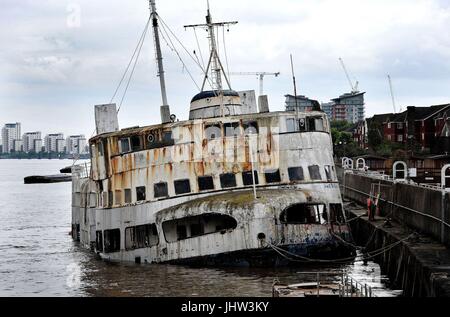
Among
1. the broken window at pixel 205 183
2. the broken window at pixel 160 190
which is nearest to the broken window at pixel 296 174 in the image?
the broken window at pixel 205 183

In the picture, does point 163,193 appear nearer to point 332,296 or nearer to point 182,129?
point 182,129

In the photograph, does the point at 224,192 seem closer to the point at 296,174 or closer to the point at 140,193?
the point at 296,174

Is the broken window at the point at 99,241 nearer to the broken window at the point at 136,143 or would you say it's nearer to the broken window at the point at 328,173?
the broken window at the point at 136,143

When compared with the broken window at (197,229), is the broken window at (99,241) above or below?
below

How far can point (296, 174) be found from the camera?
34.3 metres

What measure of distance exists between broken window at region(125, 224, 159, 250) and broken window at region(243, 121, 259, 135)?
566 cm

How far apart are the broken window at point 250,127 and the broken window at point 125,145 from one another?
5224 mm

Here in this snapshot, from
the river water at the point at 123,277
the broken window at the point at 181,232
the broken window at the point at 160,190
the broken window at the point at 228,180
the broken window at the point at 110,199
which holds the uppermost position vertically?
the broken window at the point at 228,180

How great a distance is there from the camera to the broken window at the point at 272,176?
34.3 meters

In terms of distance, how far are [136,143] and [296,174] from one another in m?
7.14

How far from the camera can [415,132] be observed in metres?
109

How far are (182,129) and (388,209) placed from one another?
13.2m

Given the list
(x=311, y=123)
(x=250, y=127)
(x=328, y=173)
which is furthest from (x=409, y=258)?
(x=250, y=127)

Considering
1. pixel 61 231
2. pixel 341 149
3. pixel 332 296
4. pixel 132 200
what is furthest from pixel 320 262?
pixel 341 149
